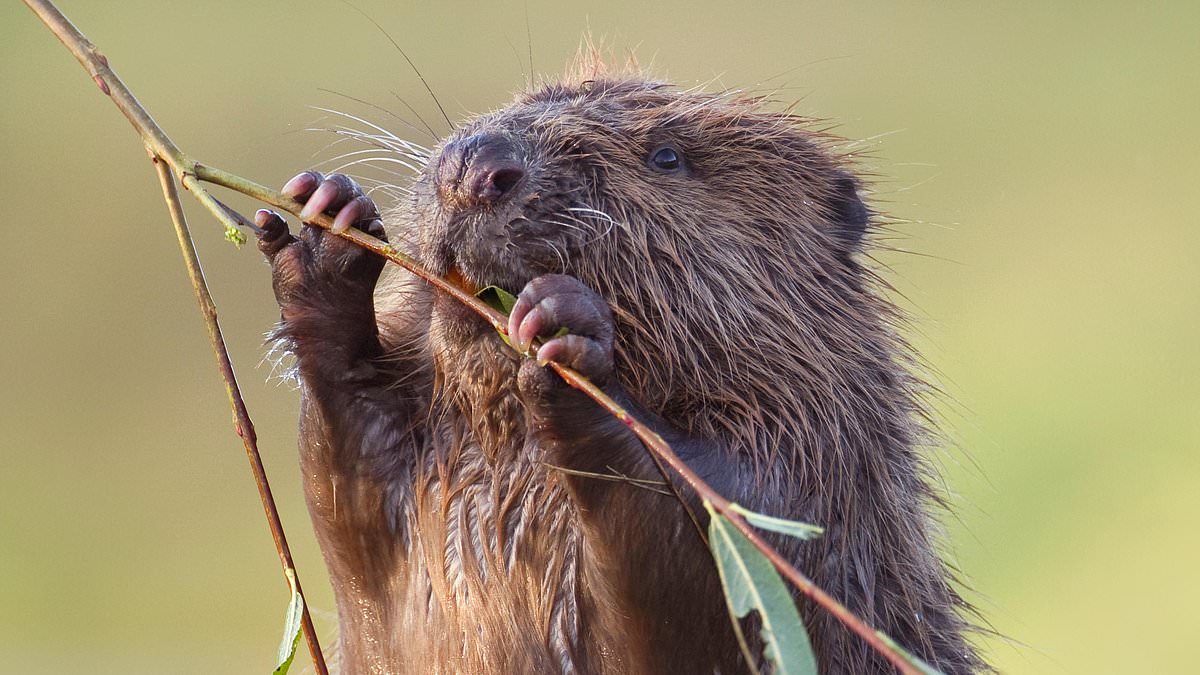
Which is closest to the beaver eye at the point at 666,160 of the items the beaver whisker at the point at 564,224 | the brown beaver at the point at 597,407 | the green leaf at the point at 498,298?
the brown beaver at the point at 597,407

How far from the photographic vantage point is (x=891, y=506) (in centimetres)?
269

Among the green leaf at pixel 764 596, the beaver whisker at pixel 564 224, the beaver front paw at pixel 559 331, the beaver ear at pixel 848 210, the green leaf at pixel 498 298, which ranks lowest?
the green leaf at pixel 764 596

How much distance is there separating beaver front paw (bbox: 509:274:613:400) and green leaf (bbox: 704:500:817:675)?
1.37 ft

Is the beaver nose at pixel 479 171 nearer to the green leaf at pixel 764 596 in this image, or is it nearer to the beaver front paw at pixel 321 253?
the beaver front paw at pixel 321 253

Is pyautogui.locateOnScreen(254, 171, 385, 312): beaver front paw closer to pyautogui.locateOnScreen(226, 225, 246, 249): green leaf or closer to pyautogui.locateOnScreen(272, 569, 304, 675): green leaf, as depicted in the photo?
pyautogui.locateOnScreen(226, 225, 246, 249): green leaf

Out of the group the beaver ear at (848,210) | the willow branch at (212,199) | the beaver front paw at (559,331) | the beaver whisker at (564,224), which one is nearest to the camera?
the beaver front paw at (559,331)

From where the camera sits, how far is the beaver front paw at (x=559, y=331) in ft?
6.96

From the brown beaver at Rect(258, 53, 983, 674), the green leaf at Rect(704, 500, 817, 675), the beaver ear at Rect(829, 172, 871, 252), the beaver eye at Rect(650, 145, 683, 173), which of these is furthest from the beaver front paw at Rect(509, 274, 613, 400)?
the beaver ear at Rect(829, 172, 871, 252)

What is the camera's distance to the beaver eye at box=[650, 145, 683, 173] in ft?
8.98

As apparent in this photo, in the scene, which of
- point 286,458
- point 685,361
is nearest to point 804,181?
point 685,361

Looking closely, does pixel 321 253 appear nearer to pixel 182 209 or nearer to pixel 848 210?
pixel 182 209

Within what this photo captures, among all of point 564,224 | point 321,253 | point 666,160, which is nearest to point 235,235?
point 321,253

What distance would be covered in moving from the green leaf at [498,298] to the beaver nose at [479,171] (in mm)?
135

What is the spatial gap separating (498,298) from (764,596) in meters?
0.80
